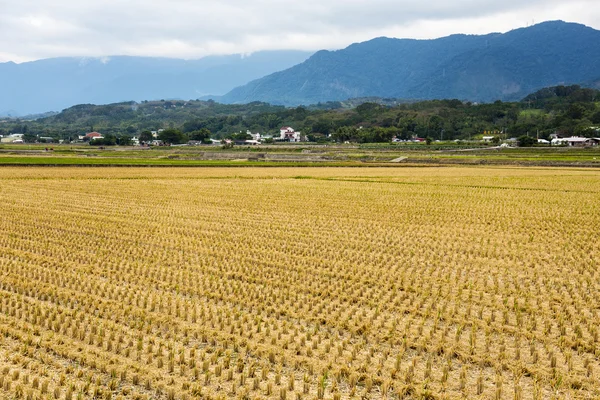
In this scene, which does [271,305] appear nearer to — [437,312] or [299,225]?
[437,312]

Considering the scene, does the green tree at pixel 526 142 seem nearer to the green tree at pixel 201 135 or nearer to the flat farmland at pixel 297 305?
the flat farmland at pixel 297 305

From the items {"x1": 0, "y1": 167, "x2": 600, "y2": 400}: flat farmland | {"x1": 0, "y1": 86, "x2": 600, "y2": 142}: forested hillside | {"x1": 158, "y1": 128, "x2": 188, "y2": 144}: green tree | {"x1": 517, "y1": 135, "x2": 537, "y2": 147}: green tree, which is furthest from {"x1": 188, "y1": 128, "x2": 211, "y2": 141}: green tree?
{"x1": 0, "y1": 167, "x2": 600, "y2": 400}: flat farmland

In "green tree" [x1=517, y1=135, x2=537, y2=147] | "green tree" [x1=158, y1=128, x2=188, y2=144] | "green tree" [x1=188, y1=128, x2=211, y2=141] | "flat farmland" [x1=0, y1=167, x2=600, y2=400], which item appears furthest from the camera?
"green tree" [x1=188, y1=128, x2=211, y2=141]

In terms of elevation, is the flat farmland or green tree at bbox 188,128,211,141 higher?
green tree at bbox 188,128,211,141

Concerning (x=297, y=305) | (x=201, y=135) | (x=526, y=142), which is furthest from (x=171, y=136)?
(x=297, y=305)

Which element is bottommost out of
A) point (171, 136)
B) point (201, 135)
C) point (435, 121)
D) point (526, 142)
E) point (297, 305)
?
point (297, 305)

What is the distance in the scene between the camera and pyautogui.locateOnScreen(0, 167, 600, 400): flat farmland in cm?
690

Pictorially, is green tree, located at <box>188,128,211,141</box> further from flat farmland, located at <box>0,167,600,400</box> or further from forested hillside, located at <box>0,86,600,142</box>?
flat farmland, located at <box>0,167,600,400</box>

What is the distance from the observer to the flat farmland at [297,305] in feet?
22.6

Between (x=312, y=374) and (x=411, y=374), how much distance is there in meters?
1.34

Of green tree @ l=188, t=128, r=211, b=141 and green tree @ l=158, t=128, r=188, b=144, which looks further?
green tree @ l=188, t=128, r=211, b=141

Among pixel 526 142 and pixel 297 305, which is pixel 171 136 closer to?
pixel 526 142

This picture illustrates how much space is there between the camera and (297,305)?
388 inches

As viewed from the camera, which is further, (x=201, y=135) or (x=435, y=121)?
(x=435, y=121)
